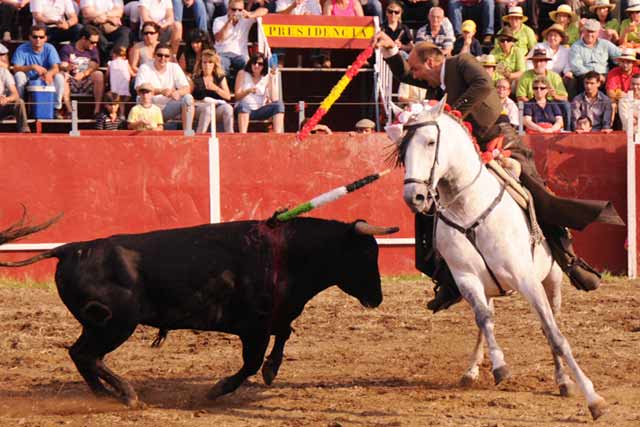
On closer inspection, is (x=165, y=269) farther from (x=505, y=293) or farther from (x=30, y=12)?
(x=30, y=12)

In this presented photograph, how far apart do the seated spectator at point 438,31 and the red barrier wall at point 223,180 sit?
8.40 feet

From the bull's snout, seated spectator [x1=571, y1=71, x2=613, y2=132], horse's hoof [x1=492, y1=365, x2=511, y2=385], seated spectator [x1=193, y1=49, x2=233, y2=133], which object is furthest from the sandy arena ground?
seated spectator [x1=193, y1=49, x2=233, y2=133]

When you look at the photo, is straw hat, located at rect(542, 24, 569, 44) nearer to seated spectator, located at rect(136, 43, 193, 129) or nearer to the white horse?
seated spectator, located at rect(136, 43, 193, 129)

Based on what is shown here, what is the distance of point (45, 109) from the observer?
13422 millimetres

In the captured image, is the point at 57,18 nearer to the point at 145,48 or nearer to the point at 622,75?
the point at 145,48

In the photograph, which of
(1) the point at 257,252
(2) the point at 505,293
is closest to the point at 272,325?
(1) the point at 257,252

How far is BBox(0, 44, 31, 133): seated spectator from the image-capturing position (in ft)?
42.4

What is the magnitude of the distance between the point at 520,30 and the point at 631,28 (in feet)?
4.86

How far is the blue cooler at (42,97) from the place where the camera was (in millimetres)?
13375

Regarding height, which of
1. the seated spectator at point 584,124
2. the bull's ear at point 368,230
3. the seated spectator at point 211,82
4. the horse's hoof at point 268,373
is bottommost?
the horse's hoof at point 268,373

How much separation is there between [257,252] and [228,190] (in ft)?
18.5

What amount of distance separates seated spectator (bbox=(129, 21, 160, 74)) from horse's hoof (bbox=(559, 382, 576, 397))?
7894mm

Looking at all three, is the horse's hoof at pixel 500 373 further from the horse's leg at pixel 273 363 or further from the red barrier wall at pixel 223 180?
the red barrier wall at pixel 223 180

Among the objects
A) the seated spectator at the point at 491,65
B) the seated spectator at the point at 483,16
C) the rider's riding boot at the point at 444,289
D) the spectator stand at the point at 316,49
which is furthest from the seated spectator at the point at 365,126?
the rider's riding boot at the point at 444,289
